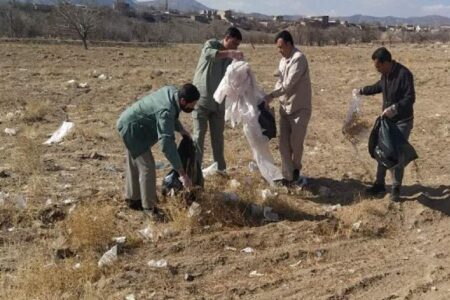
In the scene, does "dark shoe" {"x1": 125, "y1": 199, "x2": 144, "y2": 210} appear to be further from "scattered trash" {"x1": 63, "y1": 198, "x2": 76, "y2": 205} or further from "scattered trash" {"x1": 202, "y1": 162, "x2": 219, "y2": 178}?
"scattered trash" {"x1": 202, "y1": 162, "x2": 219, "y2": 178}

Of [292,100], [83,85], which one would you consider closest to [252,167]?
[292,100]

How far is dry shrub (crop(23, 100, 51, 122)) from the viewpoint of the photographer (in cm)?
1017

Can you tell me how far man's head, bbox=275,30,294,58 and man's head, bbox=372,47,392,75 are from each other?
886 mm

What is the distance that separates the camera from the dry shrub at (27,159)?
699cm

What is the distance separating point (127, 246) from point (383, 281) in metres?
2.17

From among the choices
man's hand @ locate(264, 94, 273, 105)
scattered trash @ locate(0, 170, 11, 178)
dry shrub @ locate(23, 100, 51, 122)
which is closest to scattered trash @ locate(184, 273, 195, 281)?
man's hand @ locate(264, 94, 273, 105)

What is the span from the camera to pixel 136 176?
571 cm

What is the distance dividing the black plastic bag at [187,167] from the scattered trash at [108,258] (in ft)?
3.59

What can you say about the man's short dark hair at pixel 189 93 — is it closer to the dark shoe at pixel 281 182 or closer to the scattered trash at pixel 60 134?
the dark shoe at pixel 281 182

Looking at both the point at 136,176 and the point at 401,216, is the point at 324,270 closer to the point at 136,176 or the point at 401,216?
the point at 401,216

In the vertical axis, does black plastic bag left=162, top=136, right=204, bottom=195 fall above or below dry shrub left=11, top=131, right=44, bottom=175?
above

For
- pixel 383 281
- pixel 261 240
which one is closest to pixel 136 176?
pixel 261 240

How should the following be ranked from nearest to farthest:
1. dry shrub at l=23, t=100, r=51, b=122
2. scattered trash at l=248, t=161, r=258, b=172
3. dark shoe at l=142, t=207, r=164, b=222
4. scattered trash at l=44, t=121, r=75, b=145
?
dark shoe at l=142, t=207, r=164, b=222 < scattered trash at l=248, t=161, r=258, b=172 < scattered trash at l=44, t=121, r=75, b=145 < dry shrub at l=23, t=100, r=51, b=122

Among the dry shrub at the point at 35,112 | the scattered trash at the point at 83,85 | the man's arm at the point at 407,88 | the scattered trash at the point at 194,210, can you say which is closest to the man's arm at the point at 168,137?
the scattered trash at the point at 194,210
